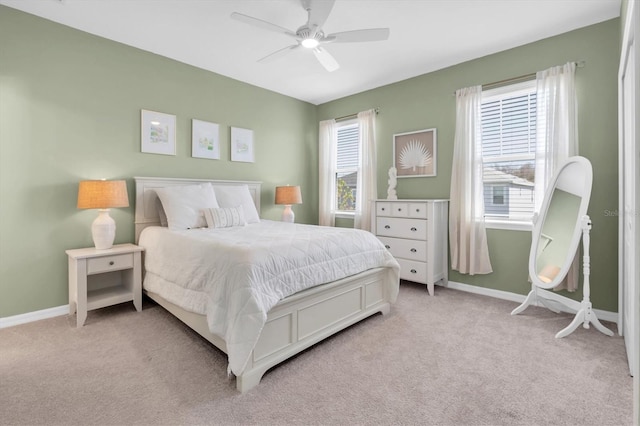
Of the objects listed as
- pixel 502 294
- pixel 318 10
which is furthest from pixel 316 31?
pixel 502 294

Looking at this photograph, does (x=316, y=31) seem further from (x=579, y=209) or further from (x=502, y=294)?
(x=502, y=294)

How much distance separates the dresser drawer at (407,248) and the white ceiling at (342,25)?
6.91 feet

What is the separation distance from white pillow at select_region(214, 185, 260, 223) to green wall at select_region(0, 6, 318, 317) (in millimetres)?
469

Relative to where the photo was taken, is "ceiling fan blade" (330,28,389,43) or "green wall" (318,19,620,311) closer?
"ceiling fan blade" (330,28,389,43)

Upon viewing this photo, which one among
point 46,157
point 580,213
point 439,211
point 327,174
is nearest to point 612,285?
point 580,213

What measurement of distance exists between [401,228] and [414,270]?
0.51 m

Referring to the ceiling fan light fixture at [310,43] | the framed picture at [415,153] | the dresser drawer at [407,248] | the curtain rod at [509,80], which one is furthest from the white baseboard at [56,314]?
the ceiling fan light fixture at [310,43]

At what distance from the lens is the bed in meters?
1.78

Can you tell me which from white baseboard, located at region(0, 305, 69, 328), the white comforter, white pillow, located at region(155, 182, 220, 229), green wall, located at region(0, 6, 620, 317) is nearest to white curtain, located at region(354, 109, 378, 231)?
green wall, located at region(0, 6, 620, 317)

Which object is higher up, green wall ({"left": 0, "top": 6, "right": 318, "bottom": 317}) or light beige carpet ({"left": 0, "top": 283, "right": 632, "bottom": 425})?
green wall ({"left": 0, "top": 6, "right": 318, "bottom": 317})

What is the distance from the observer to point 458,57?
349cm

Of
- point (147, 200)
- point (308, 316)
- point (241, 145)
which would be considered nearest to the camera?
point (308, 316)

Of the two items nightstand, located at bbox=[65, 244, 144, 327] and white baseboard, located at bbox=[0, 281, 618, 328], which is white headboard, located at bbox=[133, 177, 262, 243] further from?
white baseboard, located at bbox=[0, 281, 618, 328]

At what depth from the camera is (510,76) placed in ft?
10.7
